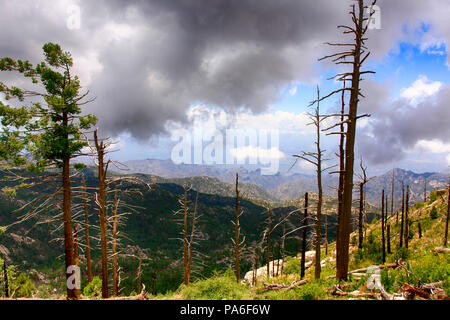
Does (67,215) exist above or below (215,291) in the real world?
above

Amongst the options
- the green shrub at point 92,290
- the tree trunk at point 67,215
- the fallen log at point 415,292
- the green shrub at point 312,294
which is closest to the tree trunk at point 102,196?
the tree trunk at point 67,215

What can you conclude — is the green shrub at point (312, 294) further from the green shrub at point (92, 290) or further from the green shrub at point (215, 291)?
the green shrub at point (92, 290)

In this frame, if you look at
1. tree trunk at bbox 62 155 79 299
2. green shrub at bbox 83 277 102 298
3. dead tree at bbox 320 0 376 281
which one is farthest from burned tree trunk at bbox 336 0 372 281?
green shrub at bbox 83 277 102 298

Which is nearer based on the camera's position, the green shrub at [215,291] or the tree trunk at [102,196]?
the green shrub at [215,291]

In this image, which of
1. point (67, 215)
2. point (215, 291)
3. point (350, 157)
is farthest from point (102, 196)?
point (350, 157)

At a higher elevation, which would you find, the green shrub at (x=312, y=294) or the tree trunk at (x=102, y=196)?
the tree trunk at (x=102, y=196)

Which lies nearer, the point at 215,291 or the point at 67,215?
the point at 215,291

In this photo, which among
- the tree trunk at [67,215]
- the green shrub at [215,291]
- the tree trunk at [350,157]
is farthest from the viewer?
the tree trunk at [67,215]

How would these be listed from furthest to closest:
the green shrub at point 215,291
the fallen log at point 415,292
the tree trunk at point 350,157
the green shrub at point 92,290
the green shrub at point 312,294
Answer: the green shrub at point 92,290 < the tree trunk at point 350,157 < the green shrub at point 215,291 < the green shrub at point 312,294 < the fallen log at point 415,292

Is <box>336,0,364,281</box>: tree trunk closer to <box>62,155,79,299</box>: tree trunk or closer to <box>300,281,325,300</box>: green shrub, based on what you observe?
<box>300,281,325,300</box>: green shrub

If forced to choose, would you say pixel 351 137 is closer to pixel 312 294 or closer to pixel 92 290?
pixel 312 294
